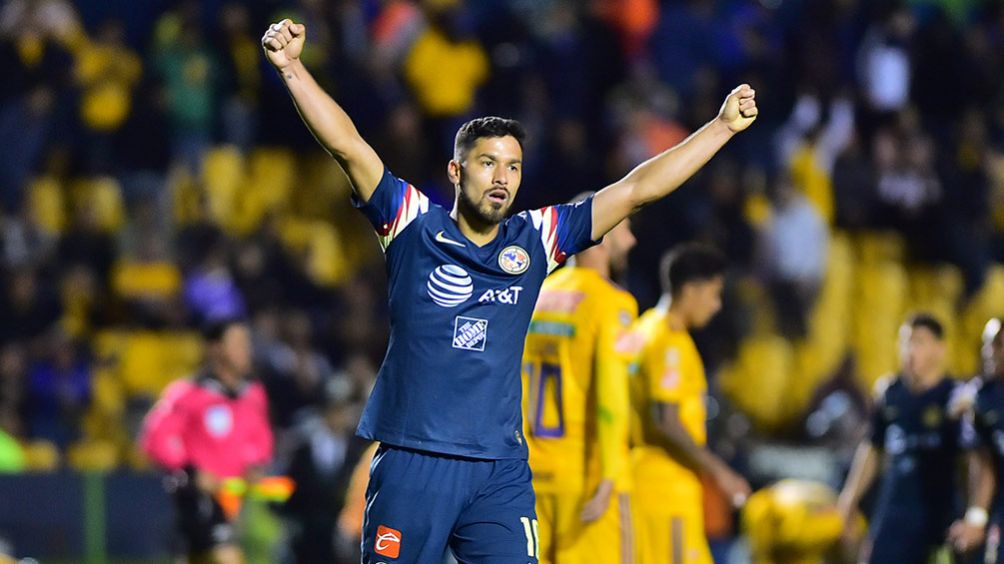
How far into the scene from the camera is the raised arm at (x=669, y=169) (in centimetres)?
625

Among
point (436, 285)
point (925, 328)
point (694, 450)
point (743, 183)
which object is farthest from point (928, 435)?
point (743, 183)

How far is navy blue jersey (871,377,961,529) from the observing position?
9.38 m

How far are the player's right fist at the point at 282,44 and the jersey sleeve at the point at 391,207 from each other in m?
0.54

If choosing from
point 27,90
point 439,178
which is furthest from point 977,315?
point 27,90

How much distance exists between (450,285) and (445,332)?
0.17m

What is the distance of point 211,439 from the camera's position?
1034 cm

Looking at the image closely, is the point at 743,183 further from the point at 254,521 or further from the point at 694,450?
the point at 694,450

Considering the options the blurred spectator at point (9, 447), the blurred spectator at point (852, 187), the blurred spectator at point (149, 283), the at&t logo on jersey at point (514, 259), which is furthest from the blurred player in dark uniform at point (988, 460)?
the blurred spectator at point (149, 283)

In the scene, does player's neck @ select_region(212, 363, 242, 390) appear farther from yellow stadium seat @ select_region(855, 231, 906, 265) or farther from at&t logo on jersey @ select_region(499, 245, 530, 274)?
yellow stadium seat @ select_region(855, 231, 906, 265)

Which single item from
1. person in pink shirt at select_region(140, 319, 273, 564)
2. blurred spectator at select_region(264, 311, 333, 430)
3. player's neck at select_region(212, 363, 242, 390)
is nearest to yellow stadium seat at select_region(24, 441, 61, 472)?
blurred spectator at select_region(264, 311, 333, 430)

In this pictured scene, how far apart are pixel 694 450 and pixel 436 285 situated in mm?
3022

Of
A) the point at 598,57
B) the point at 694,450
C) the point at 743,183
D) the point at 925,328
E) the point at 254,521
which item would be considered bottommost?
the point at 254,521

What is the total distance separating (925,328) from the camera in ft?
31.2

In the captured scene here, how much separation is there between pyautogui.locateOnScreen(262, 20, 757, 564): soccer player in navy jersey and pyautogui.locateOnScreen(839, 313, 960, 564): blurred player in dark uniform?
3822 mm
